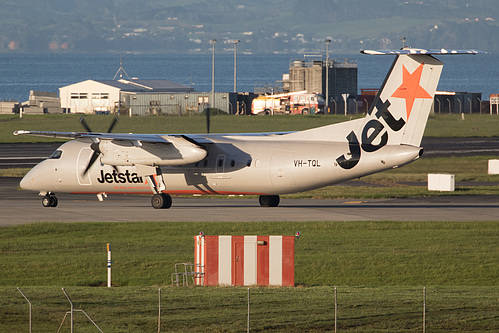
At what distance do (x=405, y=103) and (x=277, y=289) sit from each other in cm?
1384

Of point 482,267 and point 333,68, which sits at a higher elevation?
point 333,68

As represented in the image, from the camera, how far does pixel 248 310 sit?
16.0m

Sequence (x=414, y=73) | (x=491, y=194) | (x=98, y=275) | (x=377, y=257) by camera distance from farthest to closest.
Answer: (x=491, y=194)
(x=414, y=73)
(x=377, y=257)
(x=98, y=275)

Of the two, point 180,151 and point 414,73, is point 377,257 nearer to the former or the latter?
point 414,73

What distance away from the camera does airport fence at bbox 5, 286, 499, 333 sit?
17.6 metres

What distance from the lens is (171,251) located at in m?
28.9

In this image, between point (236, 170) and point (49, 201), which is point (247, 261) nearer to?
point (236, 170)

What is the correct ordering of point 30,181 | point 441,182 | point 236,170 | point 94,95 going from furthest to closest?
1. point 94,95
2. point 441,182
3. point 30,181
4. point 236,170

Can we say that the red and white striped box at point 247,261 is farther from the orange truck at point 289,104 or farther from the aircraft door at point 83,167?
the orange truck at point 289,104

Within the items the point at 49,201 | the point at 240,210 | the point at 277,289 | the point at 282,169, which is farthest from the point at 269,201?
the point at 277,289

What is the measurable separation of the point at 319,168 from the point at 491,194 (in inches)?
603

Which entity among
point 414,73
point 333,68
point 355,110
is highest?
point 333,68

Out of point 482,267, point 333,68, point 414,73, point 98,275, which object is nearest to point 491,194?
point 414,73

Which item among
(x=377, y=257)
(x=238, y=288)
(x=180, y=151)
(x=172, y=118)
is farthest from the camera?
(x=172, y=118)
